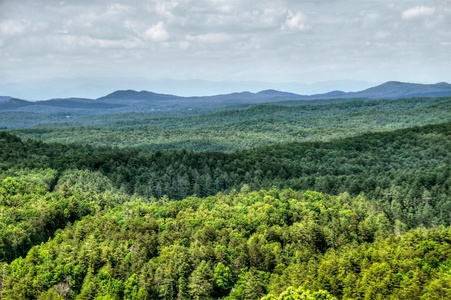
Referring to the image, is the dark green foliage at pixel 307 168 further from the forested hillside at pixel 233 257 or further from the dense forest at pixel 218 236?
the forested hillside at pixel 233 257

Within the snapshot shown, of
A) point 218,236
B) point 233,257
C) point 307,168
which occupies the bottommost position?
point 233,257

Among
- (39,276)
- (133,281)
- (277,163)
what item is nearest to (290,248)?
(133,281)

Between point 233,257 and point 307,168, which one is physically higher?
point 307,168

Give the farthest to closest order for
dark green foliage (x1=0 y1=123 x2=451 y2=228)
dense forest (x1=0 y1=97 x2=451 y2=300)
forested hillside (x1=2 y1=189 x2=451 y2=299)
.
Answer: dark green foliage (x1=0 y1=123 x2=451 y2=228) < dense forest (x1=0 y1=97 x2=451 y2=300) < forested hillside (x1=2 y1=189 x2=451 y2=299)

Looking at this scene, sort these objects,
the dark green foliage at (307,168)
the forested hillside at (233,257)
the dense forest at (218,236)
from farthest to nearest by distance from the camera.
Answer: the dark green foliage at (307,168) → the dense forest at (218,236) → the forested hillside at (233,257)

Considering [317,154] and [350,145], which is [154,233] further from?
[350,145]

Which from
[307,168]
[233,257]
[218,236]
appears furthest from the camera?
[307,168]

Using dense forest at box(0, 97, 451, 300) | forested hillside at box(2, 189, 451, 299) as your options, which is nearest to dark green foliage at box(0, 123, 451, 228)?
dense forest at box(0, 97, 451, 300)

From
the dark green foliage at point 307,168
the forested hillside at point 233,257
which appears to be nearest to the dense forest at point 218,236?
the forested hillside at point 233,257

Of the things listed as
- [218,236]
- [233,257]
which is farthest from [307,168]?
[233,257]

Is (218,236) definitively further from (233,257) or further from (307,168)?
(307,168)

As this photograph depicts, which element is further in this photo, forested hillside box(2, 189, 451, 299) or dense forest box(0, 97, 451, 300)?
dense forest box(0, 97, 451, 300)

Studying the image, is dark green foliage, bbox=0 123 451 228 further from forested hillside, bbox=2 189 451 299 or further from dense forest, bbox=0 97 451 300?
forested hillside, bbox=2 189 451 299
